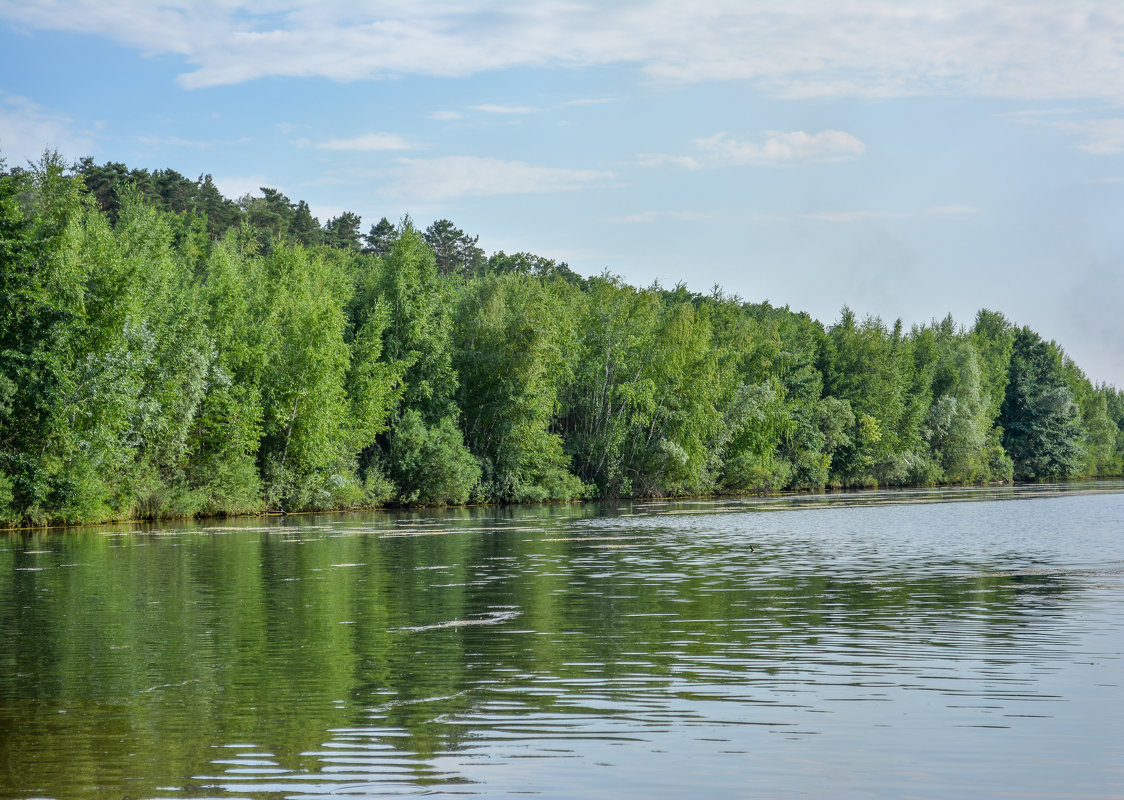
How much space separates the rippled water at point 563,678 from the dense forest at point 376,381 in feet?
64.5

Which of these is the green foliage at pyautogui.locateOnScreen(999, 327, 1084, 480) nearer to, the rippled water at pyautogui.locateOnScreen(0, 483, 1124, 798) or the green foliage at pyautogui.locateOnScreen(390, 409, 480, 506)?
the green foliage at pyautogui.locateOnScreen(390, 409, 480, 506)

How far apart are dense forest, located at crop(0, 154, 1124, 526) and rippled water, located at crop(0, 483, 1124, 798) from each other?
64.5ft

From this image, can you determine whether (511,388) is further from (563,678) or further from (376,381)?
(563,678)

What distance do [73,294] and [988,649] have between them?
144ft

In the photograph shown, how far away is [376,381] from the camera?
69125mm

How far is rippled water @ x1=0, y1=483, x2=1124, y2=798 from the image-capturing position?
30.0 feet

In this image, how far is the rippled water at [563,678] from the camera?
9.14 m

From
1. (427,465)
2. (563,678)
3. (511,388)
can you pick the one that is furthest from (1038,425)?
(563,678)

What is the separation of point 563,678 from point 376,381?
57.3m

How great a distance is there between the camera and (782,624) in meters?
18.1

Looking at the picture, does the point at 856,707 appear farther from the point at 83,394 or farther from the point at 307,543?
the point at 83,394

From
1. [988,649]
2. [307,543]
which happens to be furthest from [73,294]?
[988,649]

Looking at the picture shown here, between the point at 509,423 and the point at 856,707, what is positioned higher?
the point at 509,423

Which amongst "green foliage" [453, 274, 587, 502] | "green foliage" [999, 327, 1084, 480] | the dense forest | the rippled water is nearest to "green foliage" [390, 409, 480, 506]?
the dense forest
